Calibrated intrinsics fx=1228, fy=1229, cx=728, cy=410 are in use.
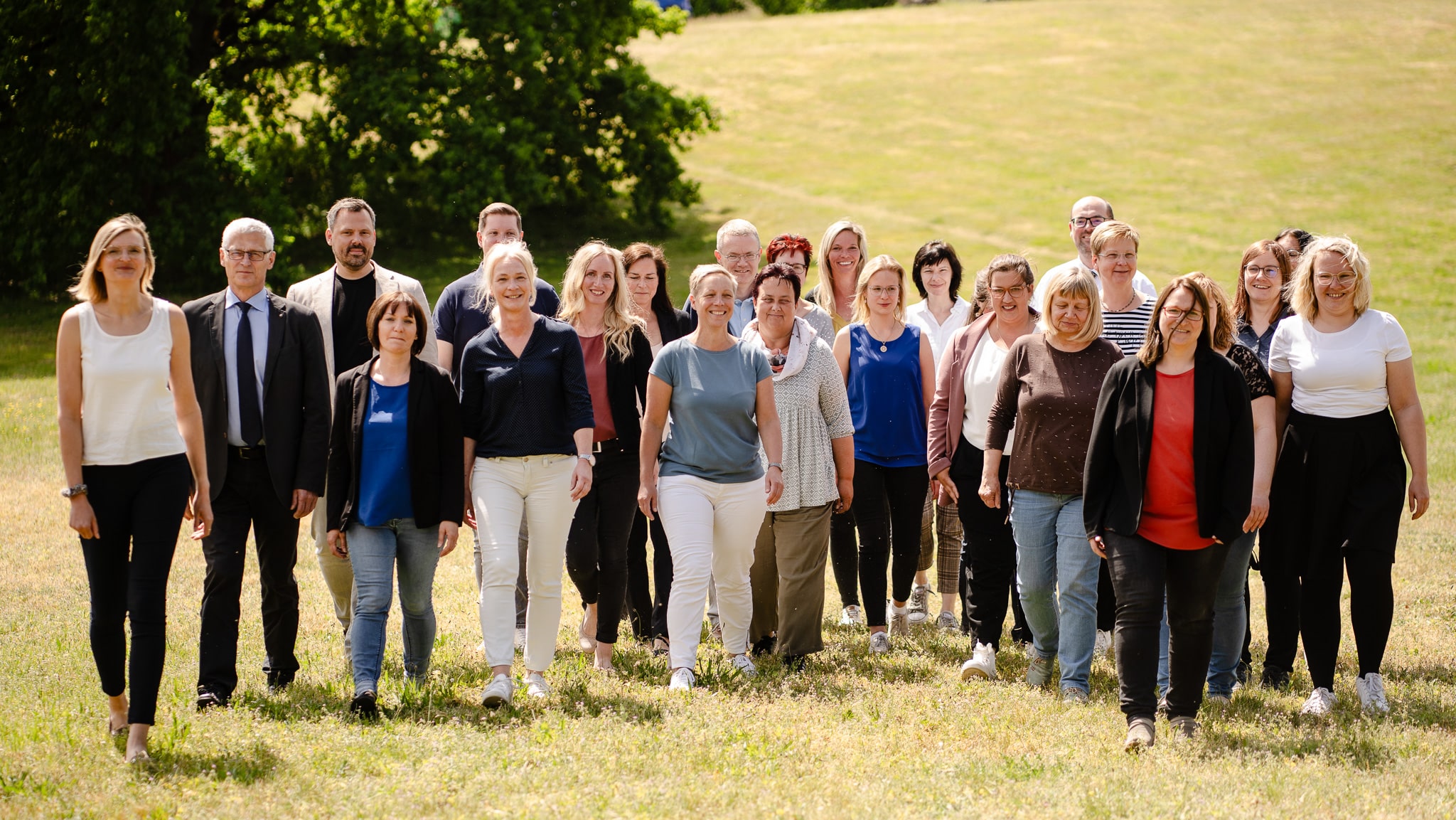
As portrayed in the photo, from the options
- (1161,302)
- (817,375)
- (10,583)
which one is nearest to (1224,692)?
(1161,302)

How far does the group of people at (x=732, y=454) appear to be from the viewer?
5781mm

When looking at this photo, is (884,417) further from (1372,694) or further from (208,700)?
(208,700)

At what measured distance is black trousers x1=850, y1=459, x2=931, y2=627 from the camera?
7.90 meters

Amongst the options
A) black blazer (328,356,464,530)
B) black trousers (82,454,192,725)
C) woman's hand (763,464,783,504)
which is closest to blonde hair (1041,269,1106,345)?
woman's hand (763,464,783,504)

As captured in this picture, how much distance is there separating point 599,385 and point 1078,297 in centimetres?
277

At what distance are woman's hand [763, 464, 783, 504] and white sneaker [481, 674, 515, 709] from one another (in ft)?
5.81

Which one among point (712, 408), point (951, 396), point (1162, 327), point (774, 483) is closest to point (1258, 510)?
point (1162, 327)

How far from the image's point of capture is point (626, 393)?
7305mm

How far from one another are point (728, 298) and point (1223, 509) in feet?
9.14

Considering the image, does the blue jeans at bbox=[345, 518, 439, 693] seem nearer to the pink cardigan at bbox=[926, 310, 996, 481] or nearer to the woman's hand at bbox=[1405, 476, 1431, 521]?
the pink cardigan at bbox=[926, 310, 996, 481]

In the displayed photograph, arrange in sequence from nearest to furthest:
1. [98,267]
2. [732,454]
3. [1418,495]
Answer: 1. [98,267]
2. [1418,495]
3. [732,454]

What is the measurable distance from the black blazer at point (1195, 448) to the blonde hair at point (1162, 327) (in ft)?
0.19

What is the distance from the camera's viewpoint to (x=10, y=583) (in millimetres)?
9062

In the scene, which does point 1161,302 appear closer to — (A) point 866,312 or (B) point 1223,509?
(B) point 1223,509
